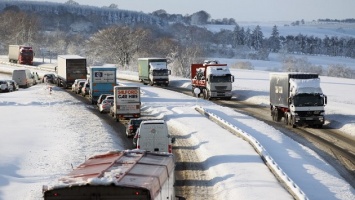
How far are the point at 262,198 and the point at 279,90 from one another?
2422 centimetres

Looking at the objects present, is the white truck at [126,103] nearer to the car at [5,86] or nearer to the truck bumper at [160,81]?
the car at [5,86]

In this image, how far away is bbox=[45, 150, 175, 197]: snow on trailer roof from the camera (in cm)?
1302

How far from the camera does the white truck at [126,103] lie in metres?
45.6

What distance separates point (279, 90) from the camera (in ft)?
148

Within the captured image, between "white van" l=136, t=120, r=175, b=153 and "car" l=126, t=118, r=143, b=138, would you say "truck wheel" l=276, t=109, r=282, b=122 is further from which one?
"white van" l=136, t=120, r=175, b=153

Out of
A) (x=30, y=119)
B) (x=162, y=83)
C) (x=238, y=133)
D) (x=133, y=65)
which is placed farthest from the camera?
(x=133, y=65)

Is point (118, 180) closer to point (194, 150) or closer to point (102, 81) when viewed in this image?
point (194, 150)

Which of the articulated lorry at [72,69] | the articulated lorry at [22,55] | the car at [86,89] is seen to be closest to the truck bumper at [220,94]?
the car at [86,89]

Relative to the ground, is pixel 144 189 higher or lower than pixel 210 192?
higher

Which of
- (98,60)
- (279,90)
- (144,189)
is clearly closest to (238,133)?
(279,90)

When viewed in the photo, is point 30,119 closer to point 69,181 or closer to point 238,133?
point 238,133

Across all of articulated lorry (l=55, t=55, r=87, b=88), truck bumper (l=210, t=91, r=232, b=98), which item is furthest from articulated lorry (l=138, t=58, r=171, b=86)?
truck bumper (l=210, t=91, r=232, b=98)

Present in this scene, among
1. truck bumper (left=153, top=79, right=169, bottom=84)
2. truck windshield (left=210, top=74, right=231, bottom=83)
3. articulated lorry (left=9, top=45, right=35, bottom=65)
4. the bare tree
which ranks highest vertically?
the bare tree

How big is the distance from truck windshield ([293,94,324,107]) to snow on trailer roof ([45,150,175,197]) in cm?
2607
